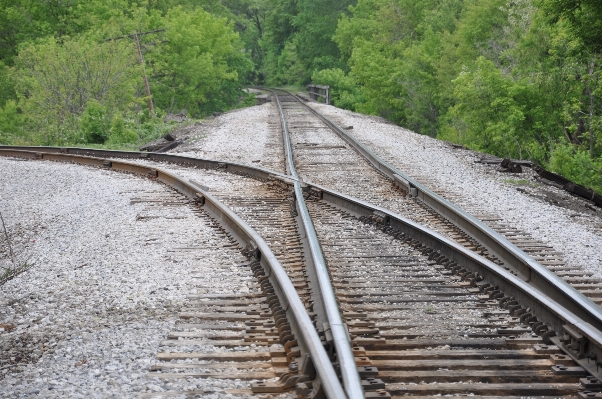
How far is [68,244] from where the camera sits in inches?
307

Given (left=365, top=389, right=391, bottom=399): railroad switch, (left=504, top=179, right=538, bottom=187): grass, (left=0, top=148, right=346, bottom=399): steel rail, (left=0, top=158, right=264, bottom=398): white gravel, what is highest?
(left=504, top=179, right=538, bottom=187): grass

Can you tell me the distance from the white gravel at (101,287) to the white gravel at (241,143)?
12.8ft

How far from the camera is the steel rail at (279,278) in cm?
355

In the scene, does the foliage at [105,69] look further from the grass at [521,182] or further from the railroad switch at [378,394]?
the railroad switch at [378,394]

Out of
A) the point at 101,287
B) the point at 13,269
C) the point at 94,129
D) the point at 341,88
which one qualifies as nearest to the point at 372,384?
the point at 101,287

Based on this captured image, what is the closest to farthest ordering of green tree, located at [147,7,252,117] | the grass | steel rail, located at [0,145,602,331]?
steel rail, located at [0,145,602,331], the grass, green tree, located at [147,7,252,117]

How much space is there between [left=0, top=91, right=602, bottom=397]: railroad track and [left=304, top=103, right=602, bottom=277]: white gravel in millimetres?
1069

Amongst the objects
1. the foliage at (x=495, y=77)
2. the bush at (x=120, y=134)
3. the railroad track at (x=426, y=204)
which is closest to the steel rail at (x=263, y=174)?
the railroad track at (x=426, y=204)

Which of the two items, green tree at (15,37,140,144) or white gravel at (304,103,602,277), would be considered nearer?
white gravel at (304,103,602,277)

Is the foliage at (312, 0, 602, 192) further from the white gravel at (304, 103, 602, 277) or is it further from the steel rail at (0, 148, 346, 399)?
the steel rail at (0, 148, 346, 399)

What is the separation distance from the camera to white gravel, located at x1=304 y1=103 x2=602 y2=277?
7.28 m

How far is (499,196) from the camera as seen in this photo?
9.95 metres

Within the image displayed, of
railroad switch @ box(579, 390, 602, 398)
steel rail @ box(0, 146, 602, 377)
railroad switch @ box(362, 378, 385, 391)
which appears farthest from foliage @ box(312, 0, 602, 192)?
railroad switch @ box(362, 378, 385, 391)

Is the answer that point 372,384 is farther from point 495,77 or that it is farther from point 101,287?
point 495,77
